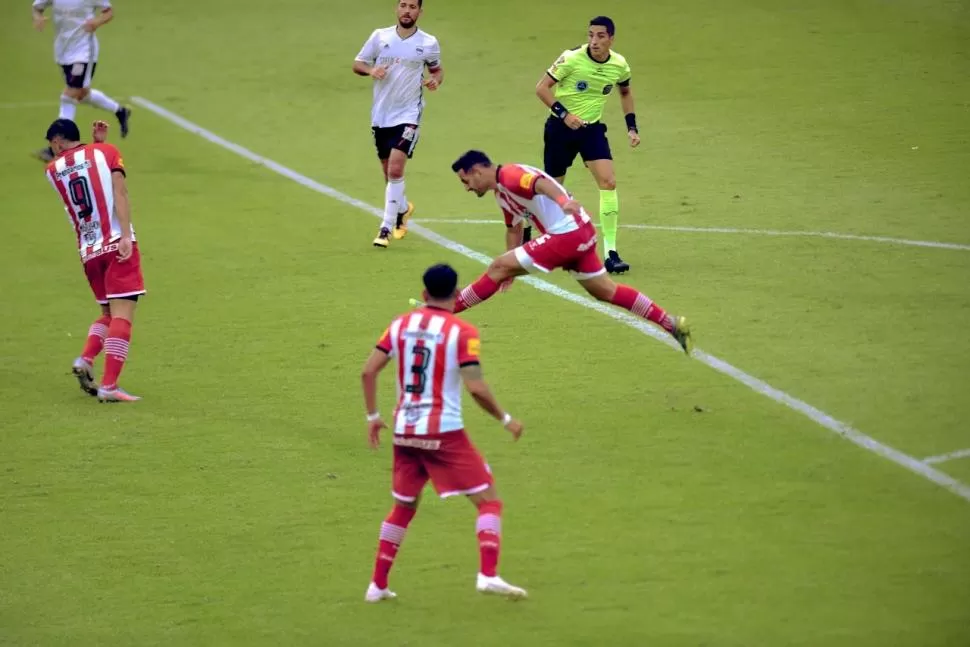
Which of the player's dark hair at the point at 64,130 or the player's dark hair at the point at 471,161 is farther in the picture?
the player's dark hair at the point at 64,130

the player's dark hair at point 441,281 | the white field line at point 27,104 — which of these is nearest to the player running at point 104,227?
the player's dark hair at point 441,281

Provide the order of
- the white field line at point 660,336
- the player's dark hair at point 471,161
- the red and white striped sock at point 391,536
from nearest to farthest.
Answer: the red and white striped sock at point 391,536
the white field line at point 660,336
the player's dark hair at point 471,161

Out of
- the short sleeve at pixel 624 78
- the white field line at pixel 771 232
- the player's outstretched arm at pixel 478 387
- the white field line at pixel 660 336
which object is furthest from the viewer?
the white field line at pixel 771 232

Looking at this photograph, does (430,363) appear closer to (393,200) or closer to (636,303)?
(636,303)

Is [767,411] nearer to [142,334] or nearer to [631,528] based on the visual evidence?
[631,528]

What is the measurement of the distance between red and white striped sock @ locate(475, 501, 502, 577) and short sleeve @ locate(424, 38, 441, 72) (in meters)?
8.99

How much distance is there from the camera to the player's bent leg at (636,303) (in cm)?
1229

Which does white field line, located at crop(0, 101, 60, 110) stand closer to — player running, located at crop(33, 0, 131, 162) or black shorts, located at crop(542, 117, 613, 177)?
player running, located at crop(33, 0, 131, 162)

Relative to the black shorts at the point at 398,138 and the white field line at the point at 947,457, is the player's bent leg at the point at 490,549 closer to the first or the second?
the white field line at the point at 947,457

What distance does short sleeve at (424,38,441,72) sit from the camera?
1669 cm

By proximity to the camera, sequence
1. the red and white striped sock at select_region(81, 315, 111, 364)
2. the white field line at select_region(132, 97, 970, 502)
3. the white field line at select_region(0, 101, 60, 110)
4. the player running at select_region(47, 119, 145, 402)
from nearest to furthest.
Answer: the white field line at select_region(132, 97, 970, 502), the player running at select_region(47, 119, 145, 402), the red and white striped sock at select_region(81, 315, 111, 364), the white field line at select_region(0, 101, 60, 110)

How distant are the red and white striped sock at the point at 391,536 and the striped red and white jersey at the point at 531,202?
12.3ft

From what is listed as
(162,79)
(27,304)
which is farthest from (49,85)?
(27,304)

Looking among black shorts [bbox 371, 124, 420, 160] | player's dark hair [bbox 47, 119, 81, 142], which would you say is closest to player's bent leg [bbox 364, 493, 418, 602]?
player's dark hair [bbox 47, 119, 81, 142]
